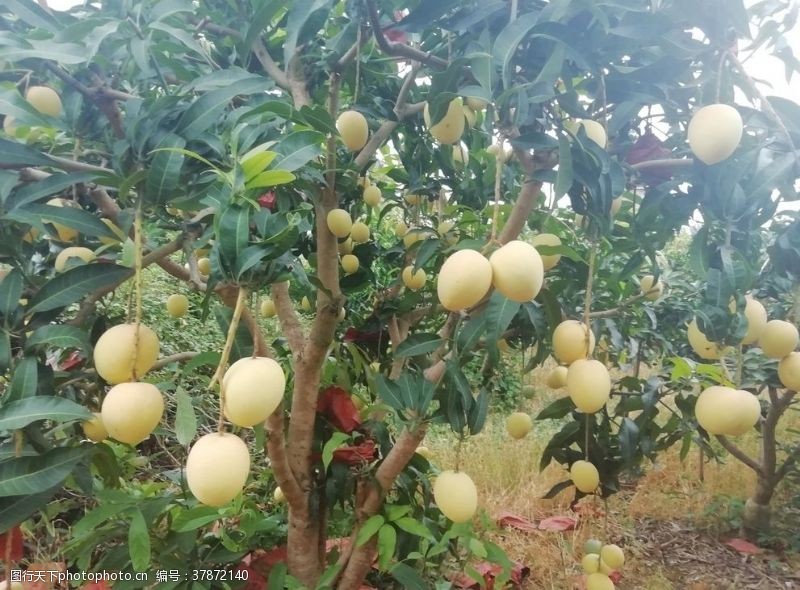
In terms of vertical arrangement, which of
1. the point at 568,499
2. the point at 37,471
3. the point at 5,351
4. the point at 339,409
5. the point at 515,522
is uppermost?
the point at 5,351

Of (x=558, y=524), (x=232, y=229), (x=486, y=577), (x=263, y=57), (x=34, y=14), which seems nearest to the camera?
(x=232, y=229)

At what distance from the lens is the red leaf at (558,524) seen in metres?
2.37

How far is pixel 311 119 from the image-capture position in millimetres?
851

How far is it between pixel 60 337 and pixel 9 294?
0.09 metres

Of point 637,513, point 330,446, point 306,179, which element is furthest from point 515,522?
point 306,179

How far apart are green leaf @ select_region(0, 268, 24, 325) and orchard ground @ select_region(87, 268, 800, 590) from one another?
3.28ft

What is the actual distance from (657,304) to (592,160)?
1521 mm

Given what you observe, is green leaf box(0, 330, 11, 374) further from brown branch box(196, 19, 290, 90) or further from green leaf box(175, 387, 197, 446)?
brown branch box(196, 19, 290, 90)

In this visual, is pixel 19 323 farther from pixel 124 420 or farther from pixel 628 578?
pixel 628 578

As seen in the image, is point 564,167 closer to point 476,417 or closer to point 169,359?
point 476,417

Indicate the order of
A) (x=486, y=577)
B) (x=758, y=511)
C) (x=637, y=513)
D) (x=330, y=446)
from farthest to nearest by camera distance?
(x=637, y=513), (x=758, y=511), (x=486, y=577), (x=330, y=446)

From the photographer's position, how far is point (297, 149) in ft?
2.31

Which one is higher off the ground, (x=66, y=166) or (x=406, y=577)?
(x=66, y=166)

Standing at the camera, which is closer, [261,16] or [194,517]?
[261,16]
